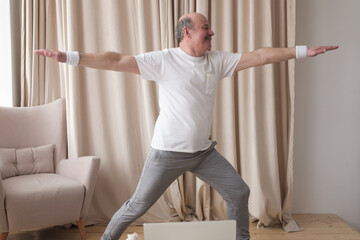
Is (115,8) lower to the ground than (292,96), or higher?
higher

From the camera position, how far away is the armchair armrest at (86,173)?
3.08 m

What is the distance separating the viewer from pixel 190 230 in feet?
5.89

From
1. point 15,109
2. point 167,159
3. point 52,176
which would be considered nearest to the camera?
point 167,159

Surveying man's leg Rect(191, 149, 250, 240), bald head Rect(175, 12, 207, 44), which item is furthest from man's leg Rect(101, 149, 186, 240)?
bald head Rect(175, 12, 207, 44)

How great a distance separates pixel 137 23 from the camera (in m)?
3.51

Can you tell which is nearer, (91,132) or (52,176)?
(52,176)

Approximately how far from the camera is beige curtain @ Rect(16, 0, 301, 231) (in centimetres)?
345

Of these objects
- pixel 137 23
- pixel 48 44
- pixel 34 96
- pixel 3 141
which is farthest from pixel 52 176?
pixel 137 23

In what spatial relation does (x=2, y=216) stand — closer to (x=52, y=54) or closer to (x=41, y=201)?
(x=41, y=201)

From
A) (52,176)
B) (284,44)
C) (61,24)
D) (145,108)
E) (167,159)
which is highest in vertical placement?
(61,24)

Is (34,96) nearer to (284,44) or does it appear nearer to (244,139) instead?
(244,139)

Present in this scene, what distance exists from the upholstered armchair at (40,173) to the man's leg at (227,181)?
0.91 m

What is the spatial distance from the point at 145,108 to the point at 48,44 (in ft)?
3.05

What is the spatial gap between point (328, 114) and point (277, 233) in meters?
1.05
